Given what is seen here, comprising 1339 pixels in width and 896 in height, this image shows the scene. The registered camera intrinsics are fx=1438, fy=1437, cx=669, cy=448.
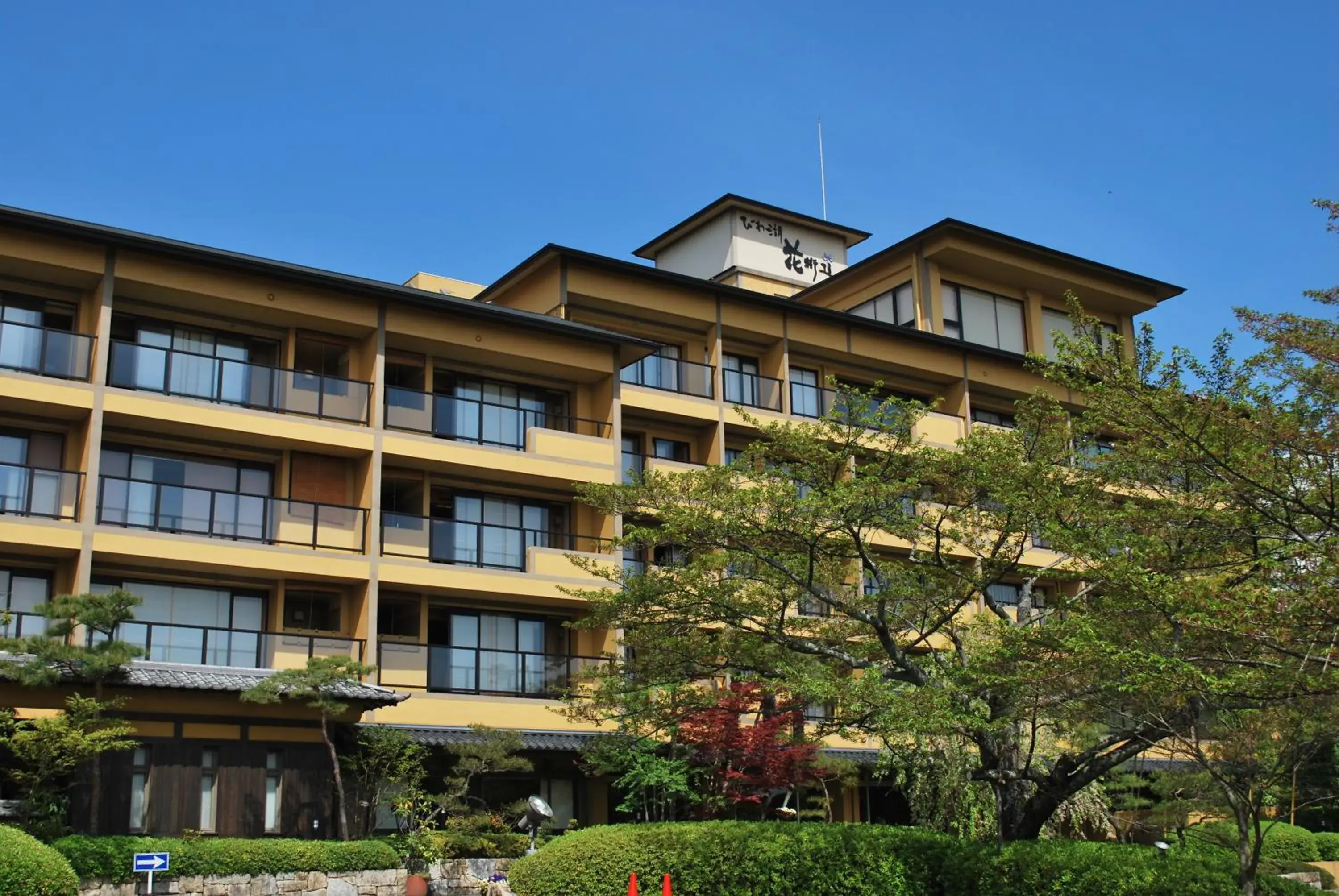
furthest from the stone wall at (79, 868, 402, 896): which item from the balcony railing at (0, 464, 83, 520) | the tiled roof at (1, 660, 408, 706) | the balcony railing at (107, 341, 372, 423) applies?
the balcony railing at (107, 341, 372, 423)

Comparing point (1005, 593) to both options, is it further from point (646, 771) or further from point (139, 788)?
point (139, 788)

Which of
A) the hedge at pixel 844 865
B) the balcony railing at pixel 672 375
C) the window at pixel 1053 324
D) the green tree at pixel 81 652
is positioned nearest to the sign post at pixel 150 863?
the green tree at pixel 81 652

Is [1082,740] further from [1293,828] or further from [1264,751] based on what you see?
[1293,828]

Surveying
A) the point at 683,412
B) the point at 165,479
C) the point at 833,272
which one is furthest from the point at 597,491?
the point at 833,272

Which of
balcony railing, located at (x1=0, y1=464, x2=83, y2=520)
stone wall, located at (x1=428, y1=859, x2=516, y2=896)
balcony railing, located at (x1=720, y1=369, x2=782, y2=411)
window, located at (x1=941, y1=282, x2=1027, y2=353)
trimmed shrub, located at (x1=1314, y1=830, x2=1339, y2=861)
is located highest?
window, located at (x1=941, y1=282, x2=1027, y2=353)

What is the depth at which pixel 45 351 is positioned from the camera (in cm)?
2905

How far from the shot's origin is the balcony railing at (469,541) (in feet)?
107

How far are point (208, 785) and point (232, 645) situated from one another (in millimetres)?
3865

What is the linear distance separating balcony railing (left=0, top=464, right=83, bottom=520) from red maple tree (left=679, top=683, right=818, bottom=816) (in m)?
13.0

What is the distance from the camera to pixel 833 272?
167ft

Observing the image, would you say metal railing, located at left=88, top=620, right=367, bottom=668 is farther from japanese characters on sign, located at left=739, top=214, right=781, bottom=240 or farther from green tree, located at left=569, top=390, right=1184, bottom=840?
japanese characters on sign, located at left=739, top=214, right=781, bottom=240

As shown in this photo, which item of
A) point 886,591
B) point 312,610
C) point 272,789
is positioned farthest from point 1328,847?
point 272,789

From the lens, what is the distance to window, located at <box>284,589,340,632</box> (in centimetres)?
3178

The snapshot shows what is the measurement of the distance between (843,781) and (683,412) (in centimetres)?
1032
